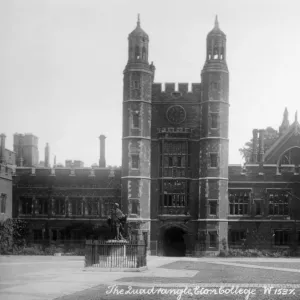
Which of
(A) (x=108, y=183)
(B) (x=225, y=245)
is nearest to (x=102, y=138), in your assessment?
(A) (x=108, y=183)

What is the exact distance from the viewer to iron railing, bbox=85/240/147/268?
23109 mm

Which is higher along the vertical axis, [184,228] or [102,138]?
[102,138]

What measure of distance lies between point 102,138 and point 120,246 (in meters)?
21.8

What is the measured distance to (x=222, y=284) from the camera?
59.0 feet

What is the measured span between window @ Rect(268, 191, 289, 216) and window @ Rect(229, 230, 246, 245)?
85.6 inches

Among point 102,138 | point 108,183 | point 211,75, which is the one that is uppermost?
point 211,75

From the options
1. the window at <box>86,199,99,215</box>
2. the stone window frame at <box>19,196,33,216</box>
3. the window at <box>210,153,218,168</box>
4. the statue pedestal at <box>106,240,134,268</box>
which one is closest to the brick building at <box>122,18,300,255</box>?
the window at <box>210,153,218,168</box>

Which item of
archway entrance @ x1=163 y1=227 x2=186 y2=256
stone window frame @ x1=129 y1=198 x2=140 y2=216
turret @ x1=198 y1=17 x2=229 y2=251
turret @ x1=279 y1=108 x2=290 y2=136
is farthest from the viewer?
turret @ x1=279 y1=108 x2=290 y2=136

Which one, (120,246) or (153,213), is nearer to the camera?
(120,246)

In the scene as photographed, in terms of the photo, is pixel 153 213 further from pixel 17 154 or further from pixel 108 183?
pixel 17 154

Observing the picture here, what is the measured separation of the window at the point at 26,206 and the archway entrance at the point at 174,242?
29.3ft

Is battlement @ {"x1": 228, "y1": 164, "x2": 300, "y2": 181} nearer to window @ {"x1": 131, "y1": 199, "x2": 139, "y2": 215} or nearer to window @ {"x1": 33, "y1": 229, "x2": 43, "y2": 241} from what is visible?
window @ {"x1": 131, "y1": 199, "x2": 139, "y2": 215}

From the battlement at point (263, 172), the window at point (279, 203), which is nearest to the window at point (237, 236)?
the window at point (279, 203)

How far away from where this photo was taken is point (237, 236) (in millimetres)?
40688
